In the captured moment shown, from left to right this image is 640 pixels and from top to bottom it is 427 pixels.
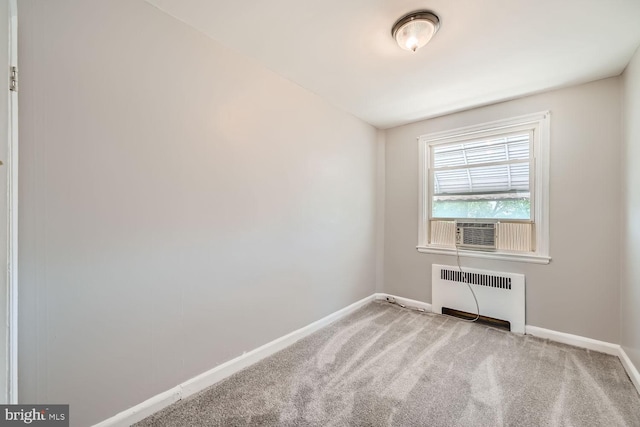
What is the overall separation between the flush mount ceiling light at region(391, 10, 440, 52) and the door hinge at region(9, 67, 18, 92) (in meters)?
1.97

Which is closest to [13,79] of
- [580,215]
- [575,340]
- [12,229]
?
[12,229]

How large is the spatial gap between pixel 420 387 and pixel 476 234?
6.03 ft

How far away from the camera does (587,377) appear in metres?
1.85

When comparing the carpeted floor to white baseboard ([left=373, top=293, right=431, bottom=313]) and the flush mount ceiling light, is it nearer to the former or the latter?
white baseboard ([left=373, top=293, right=431, bottom=313])

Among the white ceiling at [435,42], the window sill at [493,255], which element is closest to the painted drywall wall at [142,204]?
the white ceiling at [435,42]

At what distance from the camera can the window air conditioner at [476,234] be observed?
9.08 ft

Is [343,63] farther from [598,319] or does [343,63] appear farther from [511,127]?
[598,319]

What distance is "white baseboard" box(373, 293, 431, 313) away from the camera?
3.17m

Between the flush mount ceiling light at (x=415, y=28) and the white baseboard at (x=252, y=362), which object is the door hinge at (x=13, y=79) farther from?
the flush mount ceiling light at (x=415, y=28)

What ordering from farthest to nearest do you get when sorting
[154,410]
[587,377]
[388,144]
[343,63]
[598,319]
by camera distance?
[388,144] < [598,319] < [343,63] < [587,377] < [154,410]

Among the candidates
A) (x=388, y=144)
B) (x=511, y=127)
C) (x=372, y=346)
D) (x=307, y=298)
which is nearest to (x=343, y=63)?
(x=388, y=144)

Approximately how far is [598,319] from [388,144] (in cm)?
280

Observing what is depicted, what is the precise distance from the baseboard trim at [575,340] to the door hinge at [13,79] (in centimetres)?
409

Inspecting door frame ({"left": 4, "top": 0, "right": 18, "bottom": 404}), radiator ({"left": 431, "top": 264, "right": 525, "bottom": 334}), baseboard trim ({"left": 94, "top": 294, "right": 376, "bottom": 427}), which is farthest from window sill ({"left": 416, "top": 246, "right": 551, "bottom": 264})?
door frame ({"left": 4, "top": 0, "right": 18, "bottom": 404})
